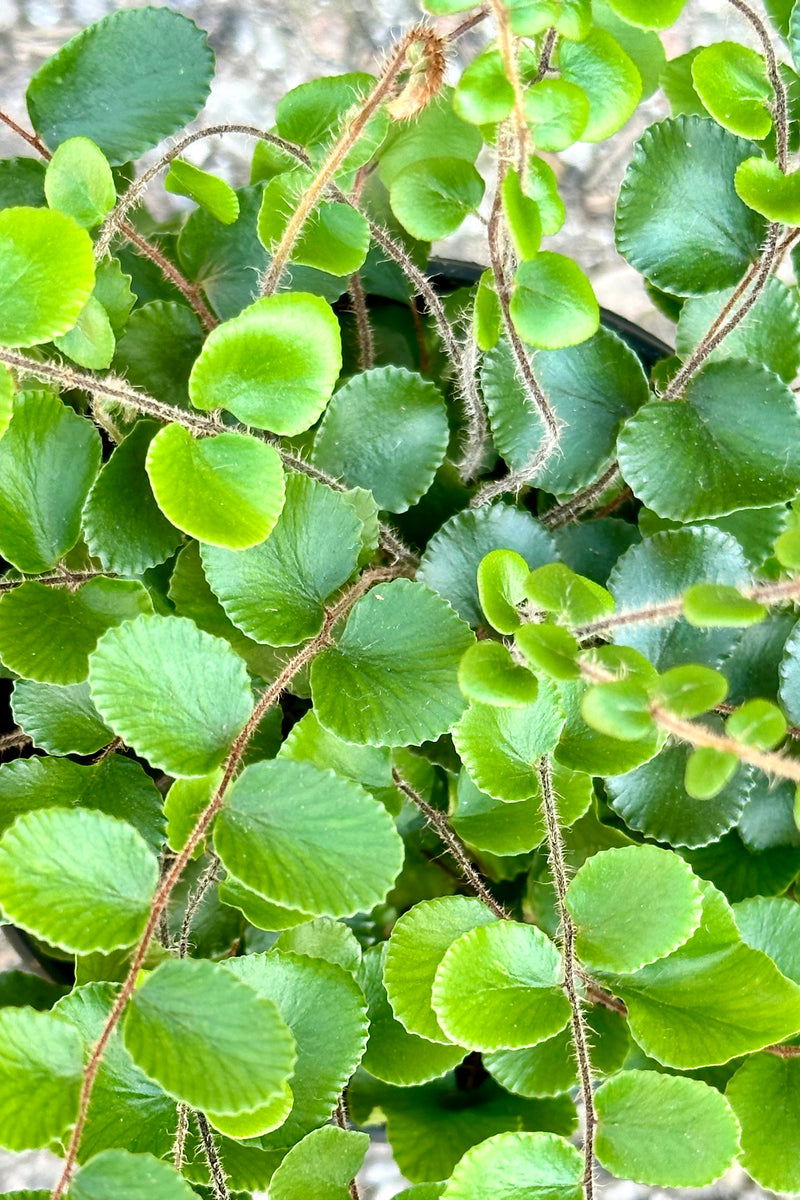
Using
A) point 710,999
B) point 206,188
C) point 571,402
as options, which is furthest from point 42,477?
point 710,999

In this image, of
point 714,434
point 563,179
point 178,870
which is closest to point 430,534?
point 714,434

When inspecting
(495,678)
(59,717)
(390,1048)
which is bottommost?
(390,1048)

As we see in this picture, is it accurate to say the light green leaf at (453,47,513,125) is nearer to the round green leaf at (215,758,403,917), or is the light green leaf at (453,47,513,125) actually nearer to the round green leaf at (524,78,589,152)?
the round green leaf at (524,78,589,152)

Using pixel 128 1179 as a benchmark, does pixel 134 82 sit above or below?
above

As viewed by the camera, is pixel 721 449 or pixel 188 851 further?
pixel 721 449

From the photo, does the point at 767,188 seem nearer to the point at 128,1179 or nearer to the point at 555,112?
the point at 555,112
